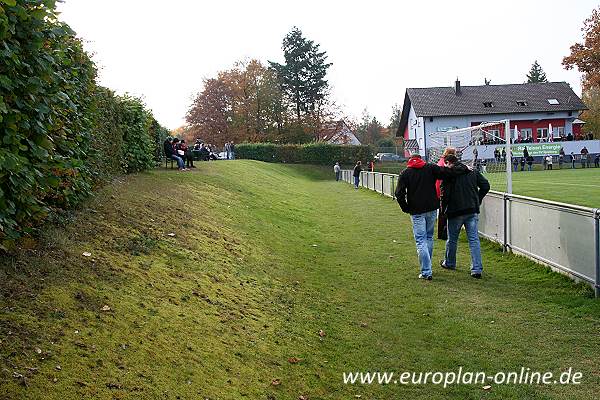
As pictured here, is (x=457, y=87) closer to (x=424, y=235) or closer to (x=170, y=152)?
(x=170, y=152)

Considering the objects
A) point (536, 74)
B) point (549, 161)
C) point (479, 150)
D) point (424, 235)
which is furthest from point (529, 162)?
point (536, 74)

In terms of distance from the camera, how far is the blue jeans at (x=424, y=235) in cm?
947

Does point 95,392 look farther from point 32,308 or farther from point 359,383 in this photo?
point 359,383

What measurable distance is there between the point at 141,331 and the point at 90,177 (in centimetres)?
518

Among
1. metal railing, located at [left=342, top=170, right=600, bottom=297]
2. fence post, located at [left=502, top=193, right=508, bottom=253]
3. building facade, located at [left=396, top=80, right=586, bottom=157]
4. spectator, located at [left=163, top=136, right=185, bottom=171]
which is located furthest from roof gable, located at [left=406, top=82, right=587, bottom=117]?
fence post, located at [left=502, top=193, right=508, bottom=253]

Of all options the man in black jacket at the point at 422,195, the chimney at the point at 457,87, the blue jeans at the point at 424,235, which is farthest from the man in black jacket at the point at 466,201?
the chimney at the point at 457,87

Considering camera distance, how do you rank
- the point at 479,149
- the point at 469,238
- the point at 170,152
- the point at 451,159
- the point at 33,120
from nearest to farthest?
the point at 33,120 → the point at 469,238 → the point at 451,159 → the point at 479,149 → the point at 170,152

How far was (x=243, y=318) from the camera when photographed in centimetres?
671

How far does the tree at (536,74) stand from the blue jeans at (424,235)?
11477 cm

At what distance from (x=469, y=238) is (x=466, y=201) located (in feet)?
1.97

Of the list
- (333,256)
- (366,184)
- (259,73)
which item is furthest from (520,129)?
(333,256)

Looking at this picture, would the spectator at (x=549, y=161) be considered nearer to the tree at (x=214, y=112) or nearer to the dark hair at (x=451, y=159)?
the tree at (x=214, y=112)

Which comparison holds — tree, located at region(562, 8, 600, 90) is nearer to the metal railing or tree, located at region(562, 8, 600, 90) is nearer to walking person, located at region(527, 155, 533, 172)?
walking person, located at region(527, 155, 533, 172)

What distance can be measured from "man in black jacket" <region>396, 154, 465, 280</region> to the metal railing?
64.1 inches
